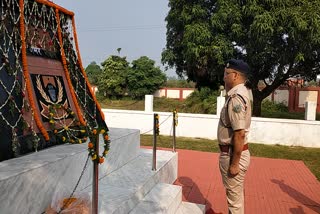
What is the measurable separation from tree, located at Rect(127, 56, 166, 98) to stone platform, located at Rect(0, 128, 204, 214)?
19754 mm

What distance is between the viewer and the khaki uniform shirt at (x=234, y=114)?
265 cm

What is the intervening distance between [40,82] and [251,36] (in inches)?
272

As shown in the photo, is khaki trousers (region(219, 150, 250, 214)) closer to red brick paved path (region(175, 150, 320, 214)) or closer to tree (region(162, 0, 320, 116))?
red brick paved path (region(175, 150, 320, 214))

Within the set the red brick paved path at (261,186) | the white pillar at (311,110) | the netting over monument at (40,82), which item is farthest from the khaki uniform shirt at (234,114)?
the white pillar at (311,110)

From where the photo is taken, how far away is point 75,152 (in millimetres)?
3127

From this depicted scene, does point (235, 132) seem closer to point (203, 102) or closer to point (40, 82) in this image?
point (40, 82)

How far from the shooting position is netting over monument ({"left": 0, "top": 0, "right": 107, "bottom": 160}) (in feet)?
9.97

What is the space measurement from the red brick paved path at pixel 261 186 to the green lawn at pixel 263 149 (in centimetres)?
50

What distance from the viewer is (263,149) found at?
8.25 metres

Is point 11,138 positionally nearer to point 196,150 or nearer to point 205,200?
point 205,200

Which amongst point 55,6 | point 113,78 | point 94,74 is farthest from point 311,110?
point 94,74

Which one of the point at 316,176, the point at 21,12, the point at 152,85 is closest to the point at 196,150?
the point at 316,176

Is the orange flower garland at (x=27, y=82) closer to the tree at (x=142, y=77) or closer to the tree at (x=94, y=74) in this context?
the tree at (x=142, y=77)

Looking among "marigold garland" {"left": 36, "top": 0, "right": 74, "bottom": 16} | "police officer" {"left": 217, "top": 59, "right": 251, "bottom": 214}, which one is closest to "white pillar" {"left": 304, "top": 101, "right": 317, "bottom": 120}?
"police officer" {"left": 217, "top": 59, "right": 251, "bottom": 214}
